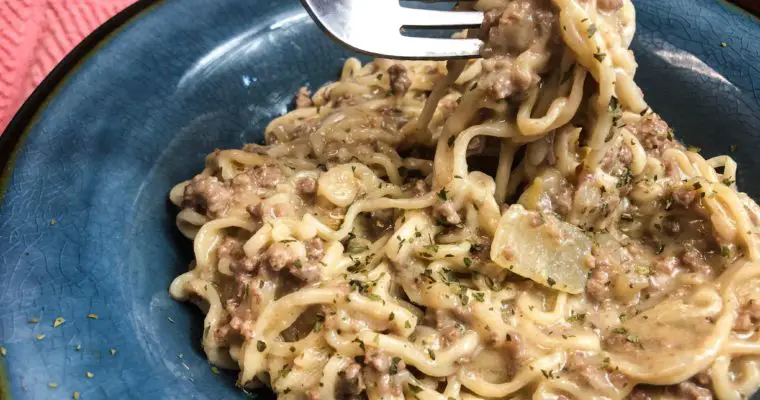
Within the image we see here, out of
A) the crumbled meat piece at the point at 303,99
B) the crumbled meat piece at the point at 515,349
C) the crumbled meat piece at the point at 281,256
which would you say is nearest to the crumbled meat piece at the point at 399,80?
the crumbled meat piece at the point at 303,99

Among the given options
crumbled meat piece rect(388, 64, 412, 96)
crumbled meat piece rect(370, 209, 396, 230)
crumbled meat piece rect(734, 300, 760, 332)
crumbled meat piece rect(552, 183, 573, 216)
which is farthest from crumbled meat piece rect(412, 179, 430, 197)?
crumbled meat piece rect(734, 300, 760, 332)

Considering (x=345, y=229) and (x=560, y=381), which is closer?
(x=560, y=381)

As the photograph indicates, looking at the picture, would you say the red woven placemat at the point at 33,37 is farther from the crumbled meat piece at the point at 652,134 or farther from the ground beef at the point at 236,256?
the crumbled meat piece at the point at 652,134

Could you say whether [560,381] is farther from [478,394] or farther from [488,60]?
[488,60]

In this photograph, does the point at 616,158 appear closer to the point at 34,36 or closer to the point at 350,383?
the point at 350,383

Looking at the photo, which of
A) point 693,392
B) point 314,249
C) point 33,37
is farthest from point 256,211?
point 33,37

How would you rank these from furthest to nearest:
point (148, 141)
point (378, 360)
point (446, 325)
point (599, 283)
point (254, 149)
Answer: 1. point (254, 149)
2. point (148, 141)
3. point (599, 283)
4. point (446, 325)
5. point (378, 360)

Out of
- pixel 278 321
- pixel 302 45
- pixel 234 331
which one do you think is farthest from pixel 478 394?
pixel 302 45
